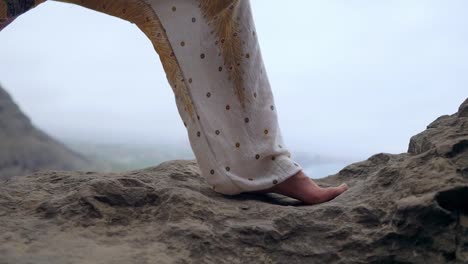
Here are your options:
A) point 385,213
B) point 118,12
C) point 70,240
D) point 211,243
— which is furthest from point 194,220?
point 118,12

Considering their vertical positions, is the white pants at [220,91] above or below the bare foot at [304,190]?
above

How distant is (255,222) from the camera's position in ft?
3.09

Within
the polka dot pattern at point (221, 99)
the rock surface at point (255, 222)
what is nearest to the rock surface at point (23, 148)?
the rock surface at point (255, 222)

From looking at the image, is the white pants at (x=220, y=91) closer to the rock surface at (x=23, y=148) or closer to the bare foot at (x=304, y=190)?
the bare foot at (x=304, y=190)

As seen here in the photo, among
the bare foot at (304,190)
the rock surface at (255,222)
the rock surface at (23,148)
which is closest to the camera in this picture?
the rock surface at (23,148)

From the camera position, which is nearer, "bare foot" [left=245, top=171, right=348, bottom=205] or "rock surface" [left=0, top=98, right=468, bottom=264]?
"rock surface" [left=0, top=98, right=468, bottom=264]

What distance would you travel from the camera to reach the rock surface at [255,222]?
2.68ft

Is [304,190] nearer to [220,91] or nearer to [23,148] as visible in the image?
[220,91]

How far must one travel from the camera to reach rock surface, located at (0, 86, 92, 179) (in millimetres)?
649

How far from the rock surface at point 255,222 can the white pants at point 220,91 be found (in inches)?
2.5

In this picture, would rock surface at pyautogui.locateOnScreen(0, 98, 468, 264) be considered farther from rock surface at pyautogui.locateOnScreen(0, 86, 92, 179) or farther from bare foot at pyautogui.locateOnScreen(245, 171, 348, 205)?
rock surface at pyautogui.locateOnScreen(0, 86, 92, 179)

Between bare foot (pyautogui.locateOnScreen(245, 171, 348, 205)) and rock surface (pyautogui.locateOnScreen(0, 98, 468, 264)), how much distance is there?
0.09 ft

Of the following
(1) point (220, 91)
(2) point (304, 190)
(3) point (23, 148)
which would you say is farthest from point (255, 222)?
(3) point (23, 148)

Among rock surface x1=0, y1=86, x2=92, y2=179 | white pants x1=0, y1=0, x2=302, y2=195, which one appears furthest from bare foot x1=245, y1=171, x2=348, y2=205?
rock surface x1=0, y1=86, x2=92, y2=179
